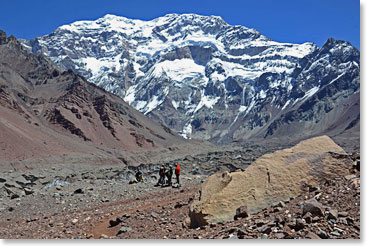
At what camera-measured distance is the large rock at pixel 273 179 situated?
498 inches

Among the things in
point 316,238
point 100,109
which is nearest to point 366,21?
point 316,238

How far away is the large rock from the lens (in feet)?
41.5

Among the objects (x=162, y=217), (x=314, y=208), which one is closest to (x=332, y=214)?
(x=314, y=208)

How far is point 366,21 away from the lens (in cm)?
1127

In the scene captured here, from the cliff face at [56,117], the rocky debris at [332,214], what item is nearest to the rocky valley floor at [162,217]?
the rocky debris at [332,214]

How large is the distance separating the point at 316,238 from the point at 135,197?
1636cm

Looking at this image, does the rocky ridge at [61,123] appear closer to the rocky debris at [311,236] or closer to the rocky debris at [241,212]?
the rocky debris at [241,212]

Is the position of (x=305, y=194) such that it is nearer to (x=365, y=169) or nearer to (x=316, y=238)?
(x=365, y=169)

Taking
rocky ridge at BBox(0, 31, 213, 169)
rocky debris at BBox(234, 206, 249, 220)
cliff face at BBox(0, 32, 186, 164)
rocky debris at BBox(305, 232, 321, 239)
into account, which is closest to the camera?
rocky debris at BBox(305, 232, 321, 239)

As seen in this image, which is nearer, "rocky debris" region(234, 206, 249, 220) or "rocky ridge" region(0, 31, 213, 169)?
"rocky debris" region(234, 206, 249, 220)

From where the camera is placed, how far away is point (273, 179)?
1289 centimetres

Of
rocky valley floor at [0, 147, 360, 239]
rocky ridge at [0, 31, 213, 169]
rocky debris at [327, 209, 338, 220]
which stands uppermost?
rocky ridge at [0, 31, 213, 169]

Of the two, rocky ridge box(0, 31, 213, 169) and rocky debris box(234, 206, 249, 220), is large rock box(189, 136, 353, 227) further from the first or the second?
rocky ridge box(0, 31, 213, 169)

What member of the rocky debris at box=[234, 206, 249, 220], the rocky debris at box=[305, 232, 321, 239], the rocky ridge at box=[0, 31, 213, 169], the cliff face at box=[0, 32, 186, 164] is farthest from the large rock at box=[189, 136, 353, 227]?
the cliff face at box=[0, 32, 186, 164]
